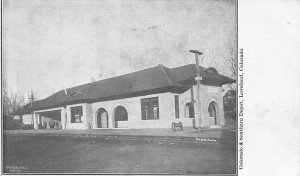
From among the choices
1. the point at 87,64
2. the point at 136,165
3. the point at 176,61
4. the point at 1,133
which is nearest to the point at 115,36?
the point at 87,64

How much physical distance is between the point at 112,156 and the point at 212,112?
1427 millimetres

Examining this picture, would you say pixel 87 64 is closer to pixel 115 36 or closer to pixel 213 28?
pixel 115 36

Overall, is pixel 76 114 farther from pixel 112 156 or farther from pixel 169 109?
pixel 169 109

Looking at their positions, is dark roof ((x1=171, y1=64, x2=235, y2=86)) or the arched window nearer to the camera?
dark roof ((x1=171, y1=64, x2=235, y2=86))

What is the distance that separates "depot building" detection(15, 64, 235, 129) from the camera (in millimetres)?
4020

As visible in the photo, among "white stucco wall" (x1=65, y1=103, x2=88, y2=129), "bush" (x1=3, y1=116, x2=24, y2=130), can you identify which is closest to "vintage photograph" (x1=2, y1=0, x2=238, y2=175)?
"bush" (x1=3, y1=116, x2=24, y2=130)

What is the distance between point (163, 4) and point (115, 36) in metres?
0.75

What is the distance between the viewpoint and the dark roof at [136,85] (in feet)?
13.2

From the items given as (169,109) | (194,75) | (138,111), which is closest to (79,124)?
(138,111)

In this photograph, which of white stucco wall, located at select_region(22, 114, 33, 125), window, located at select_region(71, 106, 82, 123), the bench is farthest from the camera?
window, located at select_region(71, 106, 82, 123)

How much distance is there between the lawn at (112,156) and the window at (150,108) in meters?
0.33

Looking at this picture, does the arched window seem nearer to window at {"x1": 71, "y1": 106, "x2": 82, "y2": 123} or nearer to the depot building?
the depot building

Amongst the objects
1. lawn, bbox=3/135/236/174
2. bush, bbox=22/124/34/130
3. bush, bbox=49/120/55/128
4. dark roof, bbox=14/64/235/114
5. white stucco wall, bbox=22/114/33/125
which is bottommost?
lawn, bbox=3/135/236/174

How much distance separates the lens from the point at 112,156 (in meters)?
4.06
